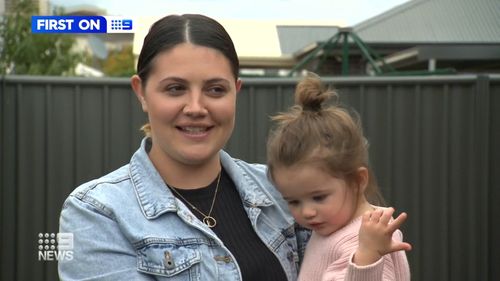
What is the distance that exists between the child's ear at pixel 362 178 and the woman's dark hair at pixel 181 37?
0.49m

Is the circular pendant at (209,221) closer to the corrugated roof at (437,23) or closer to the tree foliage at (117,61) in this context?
the corrugated roof at (437,23)

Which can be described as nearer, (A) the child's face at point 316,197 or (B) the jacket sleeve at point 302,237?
(A) the child's face at point 316,197

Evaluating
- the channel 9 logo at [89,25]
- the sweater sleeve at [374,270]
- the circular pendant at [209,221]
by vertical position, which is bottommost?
the sweater sleeve at [374,270]

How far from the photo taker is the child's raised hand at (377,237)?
1.76m

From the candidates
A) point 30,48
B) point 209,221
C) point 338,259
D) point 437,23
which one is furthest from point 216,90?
point 30,48

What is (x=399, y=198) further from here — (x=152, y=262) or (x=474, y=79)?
(x=152, y=262)

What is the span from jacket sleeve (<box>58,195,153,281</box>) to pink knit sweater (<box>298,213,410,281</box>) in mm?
527

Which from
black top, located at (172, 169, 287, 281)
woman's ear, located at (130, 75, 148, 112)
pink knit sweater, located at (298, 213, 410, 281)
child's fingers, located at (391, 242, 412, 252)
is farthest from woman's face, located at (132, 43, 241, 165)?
child's fingers, located at (391, 242, 412, 252)

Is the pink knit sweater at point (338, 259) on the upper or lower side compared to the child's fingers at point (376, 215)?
lower

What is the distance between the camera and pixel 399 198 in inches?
206

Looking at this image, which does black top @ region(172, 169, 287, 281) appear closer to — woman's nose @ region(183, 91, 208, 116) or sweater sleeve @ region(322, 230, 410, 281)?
sweater sleeve @ region(322, 230, 410, 281)

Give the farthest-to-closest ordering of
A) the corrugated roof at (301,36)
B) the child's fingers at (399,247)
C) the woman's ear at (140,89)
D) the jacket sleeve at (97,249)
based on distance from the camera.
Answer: the corrugated roof at (301,36)
the woman's ear at (140,89)
the child's fingers at (399,247)
the jacket sleeve at (97,249)

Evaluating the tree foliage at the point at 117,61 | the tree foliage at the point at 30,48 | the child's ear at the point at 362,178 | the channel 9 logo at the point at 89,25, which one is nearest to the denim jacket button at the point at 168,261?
the child's ear at the point at 362,178

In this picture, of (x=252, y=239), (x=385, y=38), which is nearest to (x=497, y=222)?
(x=252, y=239)
